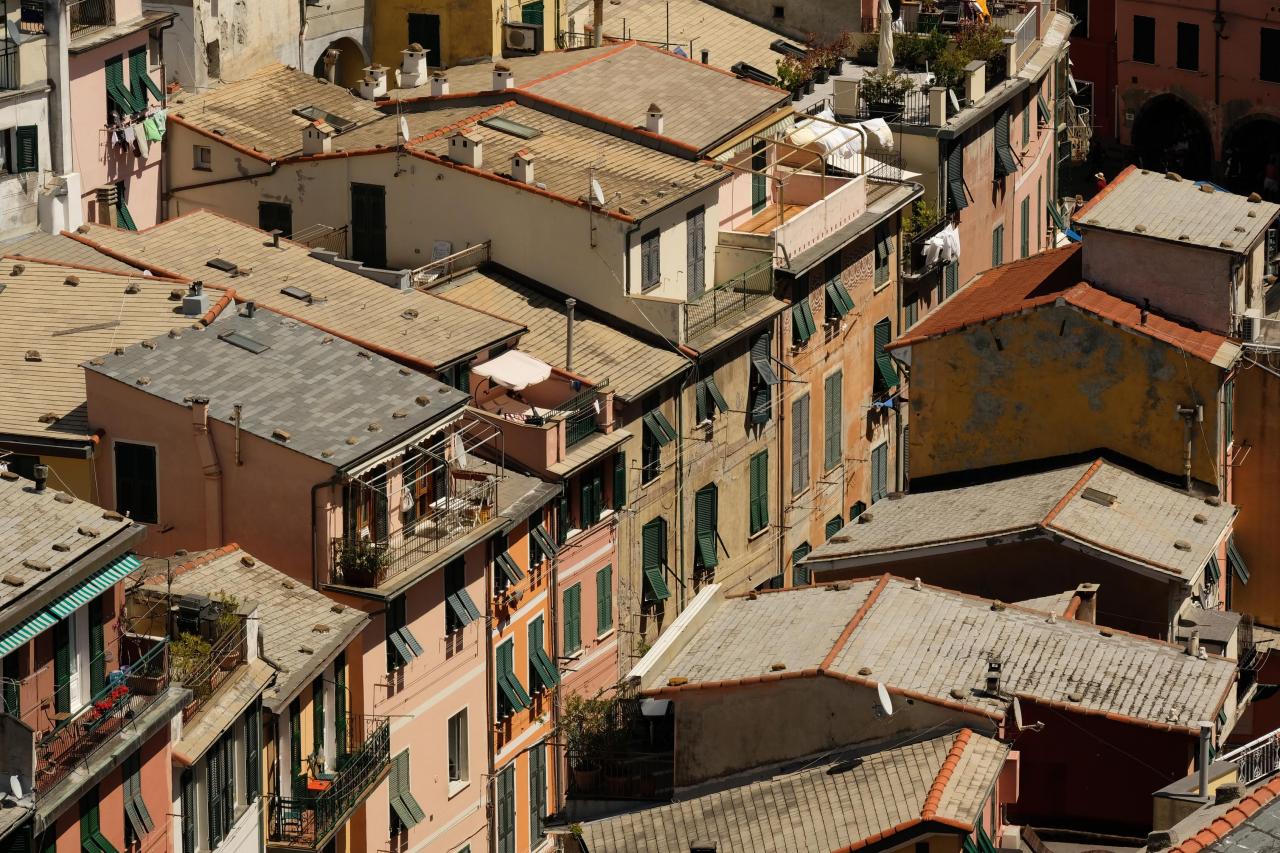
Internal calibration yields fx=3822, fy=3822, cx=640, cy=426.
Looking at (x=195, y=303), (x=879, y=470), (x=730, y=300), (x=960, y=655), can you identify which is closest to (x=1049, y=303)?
(x=730, y=300)

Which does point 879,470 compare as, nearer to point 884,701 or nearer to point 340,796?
point 340,796

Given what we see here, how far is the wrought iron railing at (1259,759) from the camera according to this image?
52694mm

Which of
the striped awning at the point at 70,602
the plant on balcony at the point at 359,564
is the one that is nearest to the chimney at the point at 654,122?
the plant on balcony at the point at 359,564

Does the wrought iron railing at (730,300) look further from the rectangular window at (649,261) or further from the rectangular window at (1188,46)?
the rectangular window at (1188,46)

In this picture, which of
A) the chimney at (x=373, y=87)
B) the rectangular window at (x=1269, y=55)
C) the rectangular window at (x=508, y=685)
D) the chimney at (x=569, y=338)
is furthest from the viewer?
the rectangular window at (x=1269, y=55)

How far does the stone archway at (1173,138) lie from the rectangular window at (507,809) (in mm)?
58735

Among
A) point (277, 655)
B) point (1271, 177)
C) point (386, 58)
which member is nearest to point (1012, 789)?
point (277, 655)

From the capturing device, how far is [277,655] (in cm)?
6009

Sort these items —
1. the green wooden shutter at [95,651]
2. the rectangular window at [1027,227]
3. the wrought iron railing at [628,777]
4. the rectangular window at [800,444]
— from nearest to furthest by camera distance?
the green wooden shutter at [95,651] < the wrought iron railing at [628,777] < the rectangular window at [800,444] < the rectangular window at [1027,227]

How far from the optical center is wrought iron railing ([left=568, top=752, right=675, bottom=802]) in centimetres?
6081

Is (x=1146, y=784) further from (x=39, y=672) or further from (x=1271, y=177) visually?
(x=1271, y=177)

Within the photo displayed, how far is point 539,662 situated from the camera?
235 feet

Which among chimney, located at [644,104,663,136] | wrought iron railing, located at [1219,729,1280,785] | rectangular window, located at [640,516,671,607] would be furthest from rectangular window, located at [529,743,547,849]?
wrought iron railing, located at [1219,729,1280,785]

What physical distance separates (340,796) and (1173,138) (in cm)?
6990
